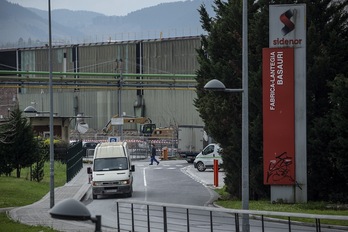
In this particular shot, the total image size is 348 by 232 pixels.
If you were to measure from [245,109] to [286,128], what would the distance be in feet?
30.6

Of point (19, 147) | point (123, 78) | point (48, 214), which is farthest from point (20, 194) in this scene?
point (123, 78)

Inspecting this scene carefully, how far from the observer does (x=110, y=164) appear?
3991 cm

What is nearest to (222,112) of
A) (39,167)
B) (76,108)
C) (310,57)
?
(310,57)

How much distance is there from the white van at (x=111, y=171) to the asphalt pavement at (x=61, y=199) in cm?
117

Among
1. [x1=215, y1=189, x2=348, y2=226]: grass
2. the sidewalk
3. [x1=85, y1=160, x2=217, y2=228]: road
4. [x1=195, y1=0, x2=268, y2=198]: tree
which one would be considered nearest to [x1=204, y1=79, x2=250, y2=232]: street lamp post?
the sidewalk

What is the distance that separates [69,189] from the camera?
43.2 meters

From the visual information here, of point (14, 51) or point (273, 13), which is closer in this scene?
point (273, 13)

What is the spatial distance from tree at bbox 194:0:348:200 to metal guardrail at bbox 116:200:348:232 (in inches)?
429

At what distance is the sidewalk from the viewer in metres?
26.4

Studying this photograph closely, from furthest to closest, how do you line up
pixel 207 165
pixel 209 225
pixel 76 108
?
pixel 76 108
pixel 207 165
pixel 209 225

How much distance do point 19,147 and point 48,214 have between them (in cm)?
2064

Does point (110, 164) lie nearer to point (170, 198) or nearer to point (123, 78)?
point (170, 198)

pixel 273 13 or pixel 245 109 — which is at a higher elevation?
pixel 273 13

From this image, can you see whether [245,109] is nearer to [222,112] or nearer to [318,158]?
[318,158]
